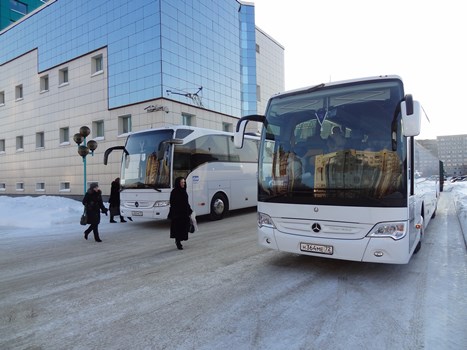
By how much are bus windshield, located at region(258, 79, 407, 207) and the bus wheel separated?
6.82m

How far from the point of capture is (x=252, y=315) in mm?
3967

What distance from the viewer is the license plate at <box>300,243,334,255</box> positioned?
507cm

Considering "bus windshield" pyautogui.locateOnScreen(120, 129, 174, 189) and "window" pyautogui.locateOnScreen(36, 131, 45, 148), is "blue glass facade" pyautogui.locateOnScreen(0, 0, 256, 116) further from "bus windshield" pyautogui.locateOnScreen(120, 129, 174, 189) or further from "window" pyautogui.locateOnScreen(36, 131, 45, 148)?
"bus windshield" pyautogui.locateOnScreen(120, 129, 174, 189)

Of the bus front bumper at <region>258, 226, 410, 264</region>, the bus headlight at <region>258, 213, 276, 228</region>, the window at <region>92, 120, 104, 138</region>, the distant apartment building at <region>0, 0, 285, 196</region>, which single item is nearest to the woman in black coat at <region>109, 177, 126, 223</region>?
the distant apartment building at <region>0, 0, 285, 196</region>

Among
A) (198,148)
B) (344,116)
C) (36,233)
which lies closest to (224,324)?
(344,116)

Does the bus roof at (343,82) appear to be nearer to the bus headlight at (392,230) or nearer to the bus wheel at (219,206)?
the bus headlight at (392,230)

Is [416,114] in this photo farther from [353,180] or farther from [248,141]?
[248,141]

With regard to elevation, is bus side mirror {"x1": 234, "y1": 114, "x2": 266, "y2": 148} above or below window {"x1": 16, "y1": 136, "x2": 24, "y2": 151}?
below

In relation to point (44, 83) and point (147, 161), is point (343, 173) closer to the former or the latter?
point (147, 161)

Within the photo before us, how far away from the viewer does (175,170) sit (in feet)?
35.8

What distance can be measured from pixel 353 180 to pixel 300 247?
1.33 m

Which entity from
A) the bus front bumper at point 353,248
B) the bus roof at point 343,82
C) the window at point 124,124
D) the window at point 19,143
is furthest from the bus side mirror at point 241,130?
the window at point 19,143

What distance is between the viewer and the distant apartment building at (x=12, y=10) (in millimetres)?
41625

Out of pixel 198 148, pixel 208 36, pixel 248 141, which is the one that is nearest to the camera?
pixel 198 148
